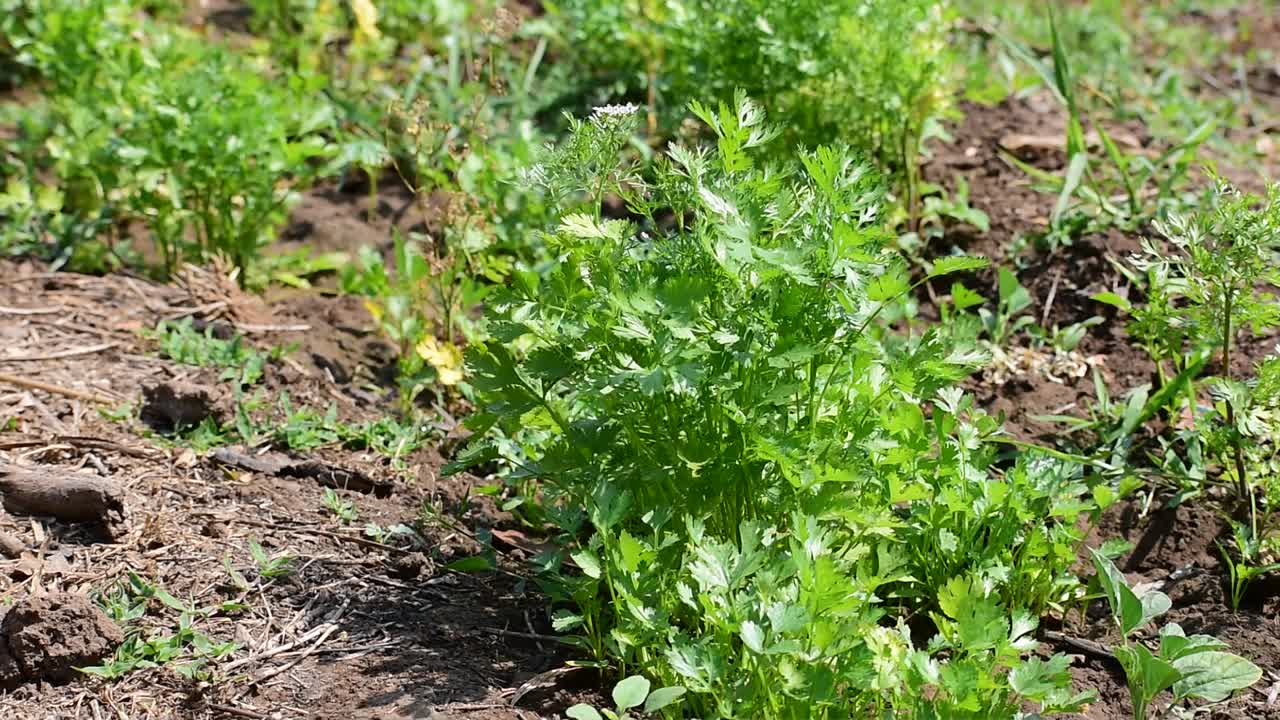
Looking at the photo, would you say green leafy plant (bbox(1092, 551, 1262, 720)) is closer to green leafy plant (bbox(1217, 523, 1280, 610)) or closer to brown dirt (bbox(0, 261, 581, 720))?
green leafy plant (bbox(1217, 523, 1280, 610))

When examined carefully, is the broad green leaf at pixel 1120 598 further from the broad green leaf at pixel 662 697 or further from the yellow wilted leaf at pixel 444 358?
the yellow wilted leaf at pixel 444 358

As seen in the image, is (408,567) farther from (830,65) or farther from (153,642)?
(830,65)

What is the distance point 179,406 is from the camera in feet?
11.8

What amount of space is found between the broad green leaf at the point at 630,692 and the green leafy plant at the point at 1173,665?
904mm

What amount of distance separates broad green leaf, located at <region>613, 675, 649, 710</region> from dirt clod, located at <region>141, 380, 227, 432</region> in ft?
5.10

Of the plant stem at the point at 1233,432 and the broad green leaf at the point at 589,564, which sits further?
Result: the plant stem at the point at 1233,432

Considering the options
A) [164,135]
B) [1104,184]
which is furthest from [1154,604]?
[164,135]

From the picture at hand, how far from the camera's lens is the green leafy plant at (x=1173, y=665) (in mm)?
2576

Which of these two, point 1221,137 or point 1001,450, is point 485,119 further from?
→ point 1221,137

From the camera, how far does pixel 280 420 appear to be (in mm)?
3680

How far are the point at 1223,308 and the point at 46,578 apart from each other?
8.47ft

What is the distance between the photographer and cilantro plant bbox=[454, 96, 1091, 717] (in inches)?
98.0

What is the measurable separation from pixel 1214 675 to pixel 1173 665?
3.6 inches

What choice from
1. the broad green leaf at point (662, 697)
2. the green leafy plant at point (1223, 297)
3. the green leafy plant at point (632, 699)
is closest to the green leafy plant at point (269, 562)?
the green leafy plant at point (632, 699)
